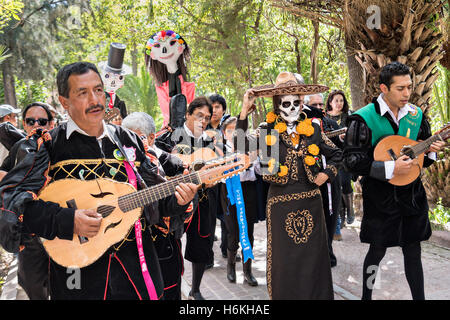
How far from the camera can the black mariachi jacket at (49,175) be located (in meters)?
2.16

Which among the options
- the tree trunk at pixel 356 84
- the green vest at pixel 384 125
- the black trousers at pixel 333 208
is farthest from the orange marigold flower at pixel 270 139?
the tree trunk at pixel 356 84

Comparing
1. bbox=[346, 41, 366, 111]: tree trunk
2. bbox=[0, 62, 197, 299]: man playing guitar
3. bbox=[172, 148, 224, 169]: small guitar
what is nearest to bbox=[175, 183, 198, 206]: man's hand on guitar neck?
bbox=[0, 62, 197, 299]: man playing guitar

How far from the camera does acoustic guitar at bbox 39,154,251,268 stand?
230cm

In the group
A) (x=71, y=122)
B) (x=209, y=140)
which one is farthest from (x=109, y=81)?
(x=71, y=122)

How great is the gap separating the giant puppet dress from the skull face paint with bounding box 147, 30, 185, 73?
254 centimetres

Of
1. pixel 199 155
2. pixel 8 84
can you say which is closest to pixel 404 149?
pixel 199 155

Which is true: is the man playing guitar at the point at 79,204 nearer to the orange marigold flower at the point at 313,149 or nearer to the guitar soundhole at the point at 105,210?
the guitar soundhole at the point at 105,210

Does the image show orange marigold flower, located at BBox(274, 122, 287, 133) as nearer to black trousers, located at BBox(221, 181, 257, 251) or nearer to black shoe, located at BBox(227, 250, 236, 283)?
black trousers, located at BBox(221, 181, 257, 251)

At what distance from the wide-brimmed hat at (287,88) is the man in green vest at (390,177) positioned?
0.51 meters

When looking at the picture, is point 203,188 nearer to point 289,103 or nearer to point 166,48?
point 289,103

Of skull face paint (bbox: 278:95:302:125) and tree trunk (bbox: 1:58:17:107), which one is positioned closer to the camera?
skull face paint (bbox: 278:95:302:125)

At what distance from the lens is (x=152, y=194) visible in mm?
2457

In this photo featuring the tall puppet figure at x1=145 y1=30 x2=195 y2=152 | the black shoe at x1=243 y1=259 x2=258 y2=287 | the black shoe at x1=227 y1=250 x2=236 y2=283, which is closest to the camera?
the black shoe at x1=243 y1=259 x2=258 y2=287

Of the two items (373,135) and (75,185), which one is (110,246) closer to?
(75,185)
